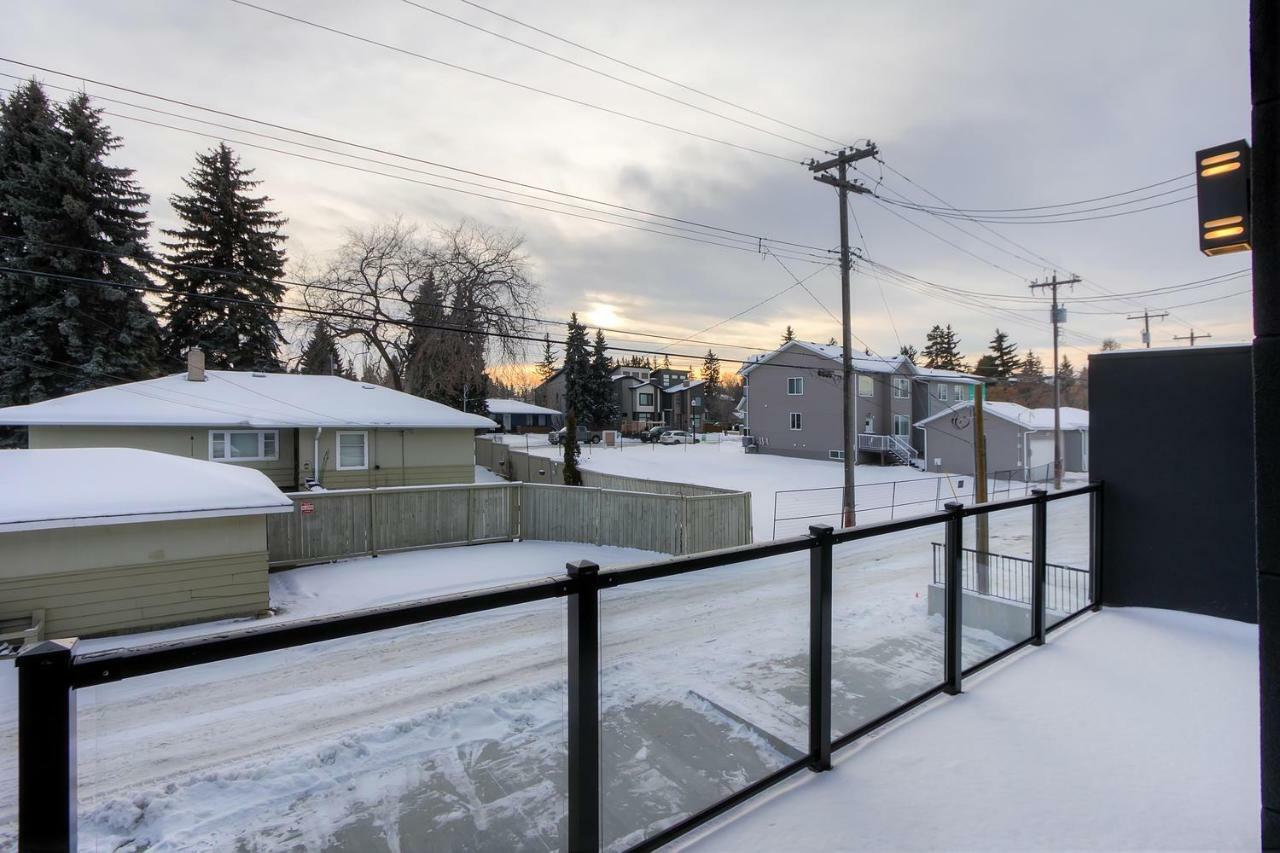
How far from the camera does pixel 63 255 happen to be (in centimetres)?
2241

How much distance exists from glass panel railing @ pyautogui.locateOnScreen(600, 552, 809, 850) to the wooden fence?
893 centimetres

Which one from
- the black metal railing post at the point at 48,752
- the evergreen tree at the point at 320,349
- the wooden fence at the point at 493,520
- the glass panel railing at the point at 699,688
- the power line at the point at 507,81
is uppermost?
the power line at the point at 507,81

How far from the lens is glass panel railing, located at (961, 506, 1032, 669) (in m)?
4.06

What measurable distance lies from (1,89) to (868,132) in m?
30.1

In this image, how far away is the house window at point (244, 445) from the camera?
16594mm

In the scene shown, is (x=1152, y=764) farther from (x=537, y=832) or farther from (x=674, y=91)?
(x=674, y=91)

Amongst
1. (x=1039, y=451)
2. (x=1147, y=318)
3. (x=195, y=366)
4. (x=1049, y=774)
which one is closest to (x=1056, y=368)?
(x=1039, y=451)

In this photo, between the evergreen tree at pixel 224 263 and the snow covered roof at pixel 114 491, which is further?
the evergreen tree at pixel 224 263

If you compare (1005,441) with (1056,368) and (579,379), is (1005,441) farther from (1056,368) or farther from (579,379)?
(579,379)

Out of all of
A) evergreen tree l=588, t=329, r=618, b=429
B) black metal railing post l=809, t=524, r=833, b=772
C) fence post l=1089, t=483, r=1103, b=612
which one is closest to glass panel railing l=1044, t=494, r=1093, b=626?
fence post l=1089, t=483, r=1103, b=612

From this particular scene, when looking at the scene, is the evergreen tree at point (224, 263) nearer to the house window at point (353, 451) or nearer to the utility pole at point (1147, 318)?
the house window at point (353, 451)

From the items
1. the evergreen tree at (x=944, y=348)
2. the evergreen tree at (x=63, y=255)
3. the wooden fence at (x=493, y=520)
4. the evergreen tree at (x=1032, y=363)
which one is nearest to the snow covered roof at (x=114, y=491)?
the wooden fence at (x=493, y=520)

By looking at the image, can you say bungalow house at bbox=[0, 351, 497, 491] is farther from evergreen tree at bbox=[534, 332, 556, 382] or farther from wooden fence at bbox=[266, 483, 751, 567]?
evergreen tree at bbox=[534, 332, 556, 382]

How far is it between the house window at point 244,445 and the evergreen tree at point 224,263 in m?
14.6
